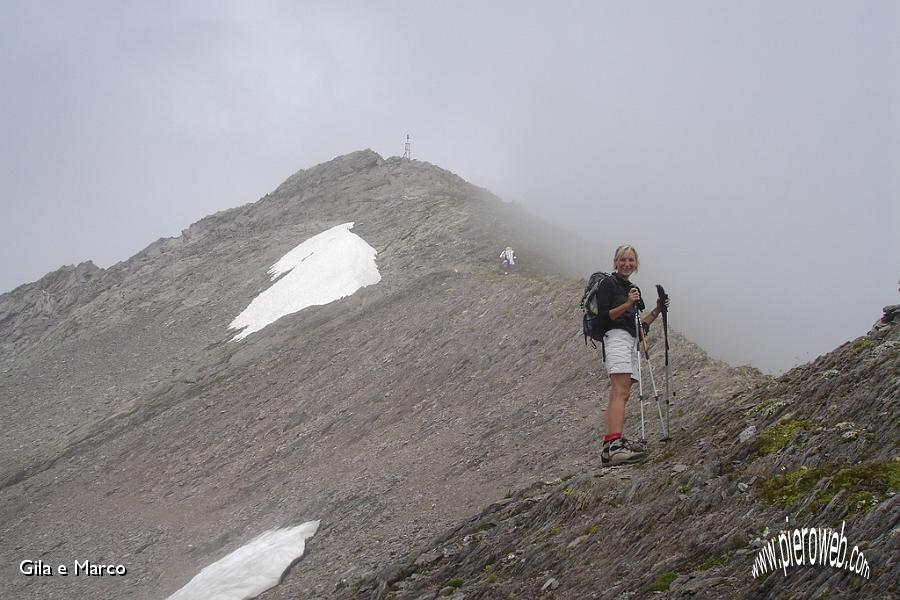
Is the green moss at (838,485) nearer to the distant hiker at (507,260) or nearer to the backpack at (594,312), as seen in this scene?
the backpack at (594,312)

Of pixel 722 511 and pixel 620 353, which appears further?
pixel 620 353

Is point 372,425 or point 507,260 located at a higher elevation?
point 507,260

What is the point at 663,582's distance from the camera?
23.4 ft

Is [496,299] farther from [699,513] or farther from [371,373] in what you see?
[699,513]

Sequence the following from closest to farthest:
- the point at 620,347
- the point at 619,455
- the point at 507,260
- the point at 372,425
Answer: the point at 619,455
the point at 620,347
the point at 372,425
the point at 507,260

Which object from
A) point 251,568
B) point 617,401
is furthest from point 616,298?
point 251,568

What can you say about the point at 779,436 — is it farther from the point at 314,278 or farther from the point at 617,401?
the point at 314,278

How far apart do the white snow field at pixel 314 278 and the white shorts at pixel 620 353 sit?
27.5 meters

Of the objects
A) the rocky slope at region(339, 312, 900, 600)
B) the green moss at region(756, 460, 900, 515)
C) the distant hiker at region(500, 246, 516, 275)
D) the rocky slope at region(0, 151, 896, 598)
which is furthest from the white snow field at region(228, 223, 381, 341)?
the green moss at region(756, 460, 900, 515)

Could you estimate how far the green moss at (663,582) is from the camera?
23.2 ft

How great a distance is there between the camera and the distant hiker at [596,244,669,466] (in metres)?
10.7

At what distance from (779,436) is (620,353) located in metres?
2.93

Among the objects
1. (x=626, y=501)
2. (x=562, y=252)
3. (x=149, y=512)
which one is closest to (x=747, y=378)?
(x=626, y=501)

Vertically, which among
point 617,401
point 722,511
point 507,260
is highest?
point 507,260
